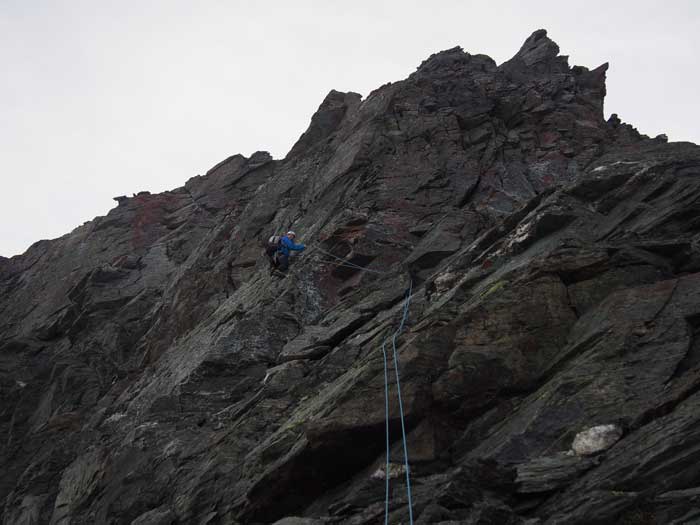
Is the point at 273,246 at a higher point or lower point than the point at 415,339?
higher

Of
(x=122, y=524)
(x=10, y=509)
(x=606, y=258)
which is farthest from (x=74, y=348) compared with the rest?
(x=606, y=258)

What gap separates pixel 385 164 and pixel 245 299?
664 cm

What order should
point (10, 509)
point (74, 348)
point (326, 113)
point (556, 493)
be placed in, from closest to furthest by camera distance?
point (556, 493) < point (10, 509) < point (74, 348) < point (326, 113)

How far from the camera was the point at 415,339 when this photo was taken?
13.0 m

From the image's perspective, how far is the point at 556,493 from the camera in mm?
8938

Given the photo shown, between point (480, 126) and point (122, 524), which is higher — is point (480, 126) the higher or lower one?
the higher one

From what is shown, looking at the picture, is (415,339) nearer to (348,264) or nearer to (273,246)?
(348,264)

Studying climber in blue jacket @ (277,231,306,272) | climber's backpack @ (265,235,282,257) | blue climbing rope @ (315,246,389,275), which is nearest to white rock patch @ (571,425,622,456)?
blue climbing rope @ (315,246,389,275)

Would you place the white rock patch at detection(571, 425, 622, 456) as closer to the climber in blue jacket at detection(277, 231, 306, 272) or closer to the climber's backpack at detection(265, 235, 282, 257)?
the climber in blue jacket at detection(277, 231, 306, 272)

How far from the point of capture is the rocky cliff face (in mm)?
9922

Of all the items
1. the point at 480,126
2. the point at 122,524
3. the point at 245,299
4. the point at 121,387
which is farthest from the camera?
the point at 480,126

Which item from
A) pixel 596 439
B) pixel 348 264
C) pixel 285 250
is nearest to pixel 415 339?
pixel 596 439

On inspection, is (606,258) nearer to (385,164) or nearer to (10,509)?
(385,164)

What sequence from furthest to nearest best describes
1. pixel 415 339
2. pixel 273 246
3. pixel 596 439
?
pixel 273 246, pixel 415 339, pixel 596 439
